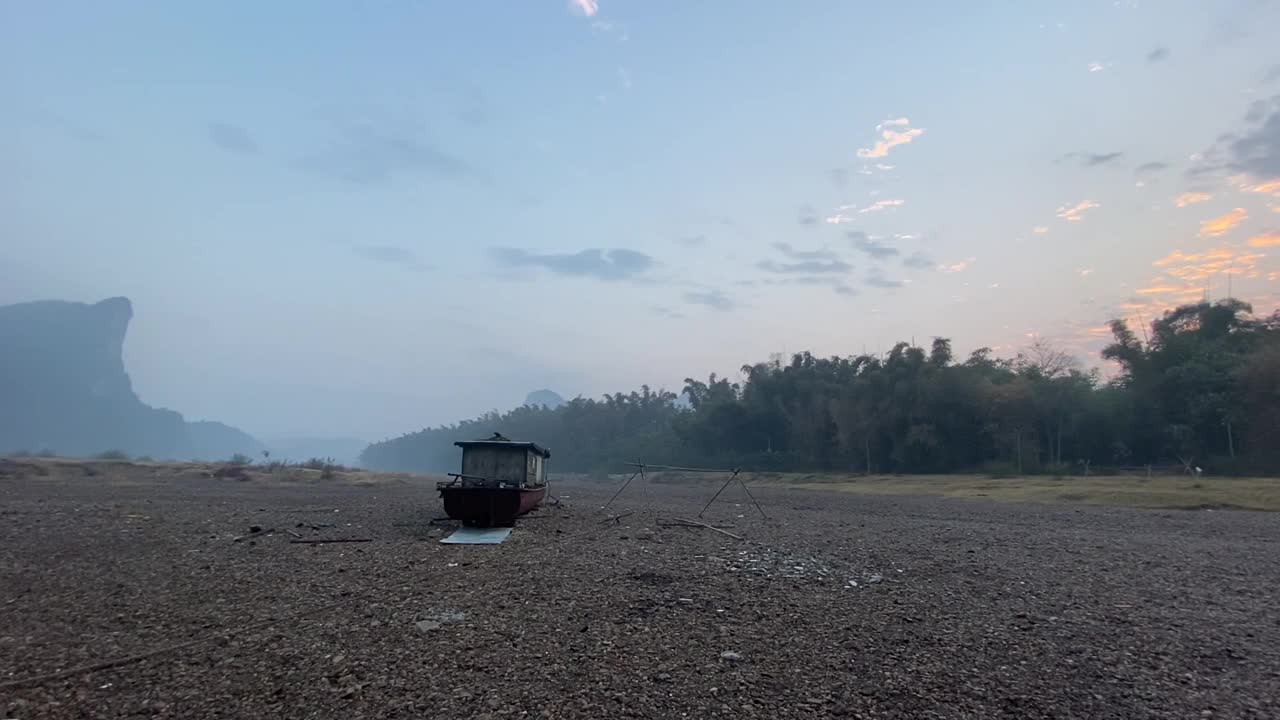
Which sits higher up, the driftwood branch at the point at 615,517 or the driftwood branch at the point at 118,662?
the driftwood branch at the point at 118,662

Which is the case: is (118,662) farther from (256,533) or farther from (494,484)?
(494,484)

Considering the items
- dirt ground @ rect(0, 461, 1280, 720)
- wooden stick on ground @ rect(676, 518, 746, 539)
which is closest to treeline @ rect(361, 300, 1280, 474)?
dirt ground @ rect(0, 461, 1280, 720)

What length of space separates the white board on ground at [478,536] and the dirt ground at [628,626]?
757 mm

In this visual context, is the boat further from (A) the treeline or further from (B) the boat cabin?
(A) the treeline

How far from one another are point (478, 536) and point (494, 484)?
6.41 feet

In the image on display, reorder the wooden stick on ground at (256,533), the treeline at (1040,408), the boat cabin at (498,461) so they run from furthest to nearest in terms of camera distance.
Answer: the treeline at (1040,408) < the boat cabin at (498,461) < the wooden stick on ground at (256,533)

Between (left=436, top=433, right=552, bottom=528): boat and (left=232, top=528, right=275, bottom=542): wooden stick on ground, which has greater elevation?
(left=436, top=433, right=552, bottom=528): boat

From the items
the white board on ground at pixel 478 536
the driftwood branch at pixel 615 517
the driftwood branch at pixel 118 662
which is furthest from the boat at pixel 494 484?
the driftwood branch at pixel 118 662

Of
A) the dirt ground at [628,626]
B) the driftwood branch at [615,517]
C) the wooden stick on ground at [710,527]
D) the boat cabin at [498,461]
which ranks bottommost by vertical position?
the driftwood branch at [615,517]

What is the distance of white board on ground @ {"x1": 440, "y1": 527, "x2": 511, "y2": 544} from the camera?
1596 centimetres

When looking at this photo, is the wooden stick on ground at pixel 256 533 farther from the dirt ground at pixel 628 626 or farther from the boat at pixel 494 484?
the boat at pixel 494 484

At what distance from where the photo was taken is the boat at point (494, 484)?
18125 millimetres

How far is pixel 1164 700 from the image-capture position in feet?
21.0

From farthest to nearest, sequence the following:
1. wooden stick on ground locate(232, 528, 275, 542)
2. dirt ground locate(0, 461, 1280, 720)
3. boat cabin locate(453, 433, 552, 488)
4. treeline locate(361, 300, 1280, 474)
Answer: treeline locate(361, 300, 1280, 474), boat cabin locate(453, 433, 552, 488), wooden stick on ground locate(232, 528, 275, 542), dirt ground locate(0, 461, 1280, 720)
